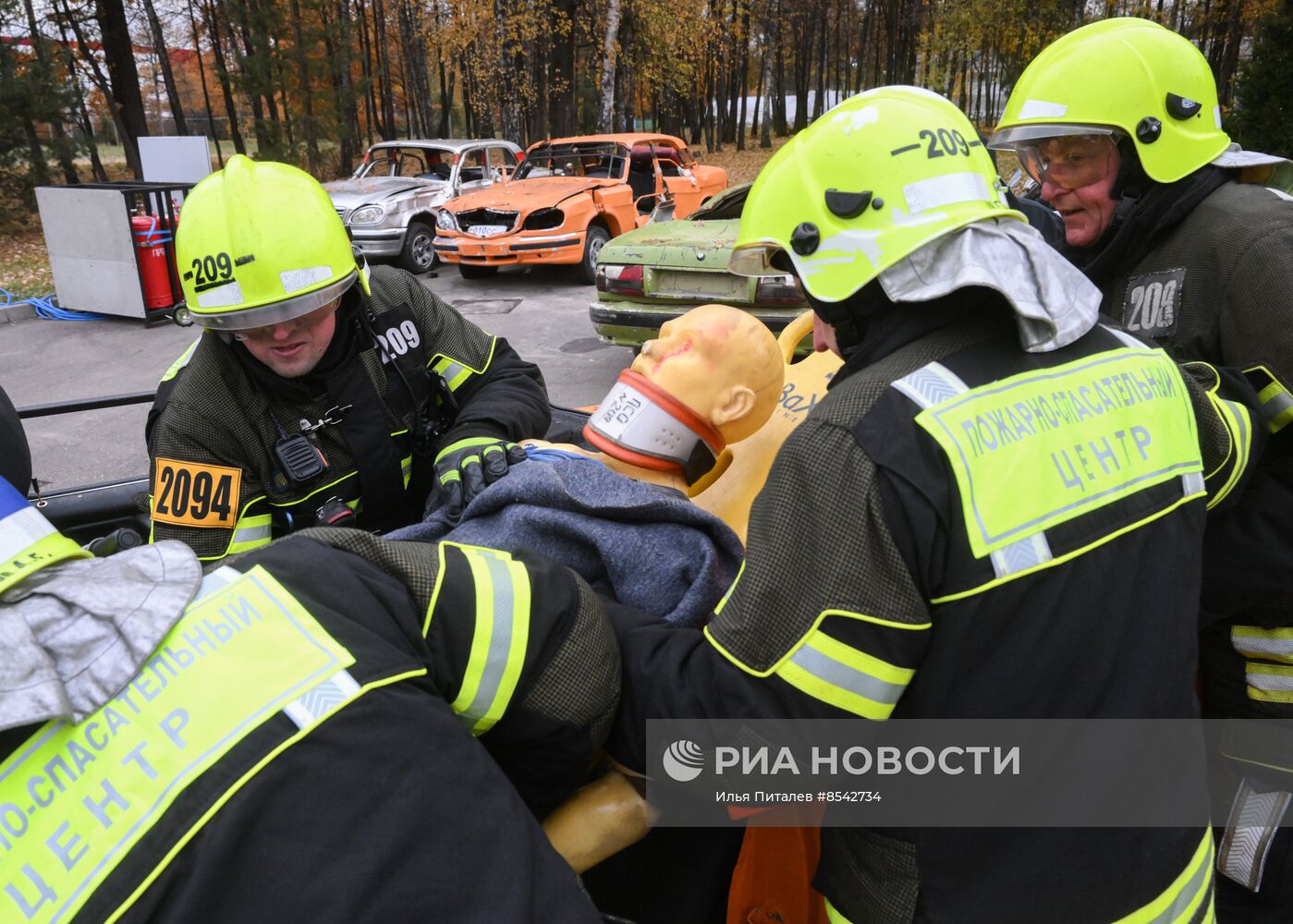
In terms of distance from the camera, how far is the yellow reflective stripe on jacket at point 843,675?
126 centimetres

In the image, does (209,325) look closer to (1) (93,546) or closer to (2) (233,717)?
(1) (93,546)

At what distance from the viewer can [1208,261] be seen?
220 centimetres

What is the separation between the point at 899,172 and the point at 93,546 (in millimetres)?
2245

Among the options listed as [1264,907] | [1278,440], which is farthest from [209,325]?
[1264,907]

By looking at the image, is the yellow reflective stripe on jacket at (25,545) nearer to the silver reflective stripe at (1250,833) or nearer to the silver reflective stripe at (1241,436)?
the silver reflective stripe at (1241,436)

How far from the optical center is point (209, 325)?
96.7 inches

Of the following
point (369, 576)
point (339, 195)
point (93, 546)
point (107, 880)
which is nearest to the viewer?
point (107, 880)

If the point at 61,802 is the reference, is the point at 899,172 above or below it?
above

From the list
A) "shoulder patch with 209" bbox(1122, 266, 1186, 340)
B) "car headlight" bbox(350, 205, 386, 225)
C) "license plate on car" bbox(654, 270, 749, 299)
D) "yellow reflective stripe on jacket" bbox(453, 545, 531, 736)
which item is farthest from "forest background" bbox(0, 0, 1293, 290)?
"yellow reflective stripe on jacket" bbox(453, 545, 531, 736)

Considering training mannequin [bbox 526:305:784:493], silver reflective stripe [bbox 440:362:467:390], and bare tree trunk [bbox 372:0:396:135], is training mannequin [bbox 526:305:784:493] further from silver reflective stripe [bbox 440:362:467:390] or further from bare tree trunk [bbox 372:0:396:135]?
bare tree trunk [bbox 372:0:396:135]

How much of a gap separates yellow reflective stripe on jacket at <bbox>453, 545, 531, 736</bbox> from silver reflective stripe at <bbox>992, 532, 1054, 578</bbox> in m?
0.65

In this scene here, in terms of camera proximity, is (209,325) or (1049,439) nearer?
(1049,439)

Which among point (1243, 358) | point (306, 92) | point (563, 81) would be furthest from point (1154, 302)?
point (306, 92)

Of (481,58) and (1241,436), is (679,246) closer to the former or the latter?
(1241,436)
